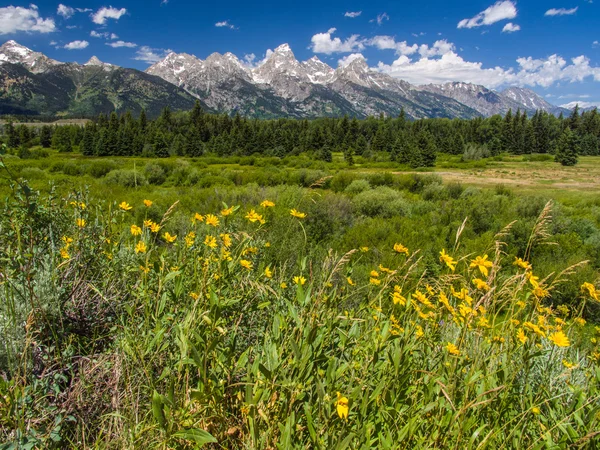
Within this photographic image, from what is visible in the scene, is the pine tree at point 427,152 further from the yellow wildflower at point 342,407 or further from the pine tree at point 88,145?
the yellow wildflower at point 342,407

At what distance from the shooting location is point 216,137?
64062mm

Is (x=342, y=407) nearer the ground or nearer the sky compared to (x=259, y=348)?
nearer the sky

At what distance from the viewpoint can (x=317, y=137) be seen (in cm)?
6631

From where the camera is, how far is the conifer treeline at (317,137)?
58.0 meters

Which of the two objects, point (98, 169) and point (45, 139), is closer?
point (98, 169)

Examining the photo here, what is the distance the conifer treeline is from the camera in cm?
5800

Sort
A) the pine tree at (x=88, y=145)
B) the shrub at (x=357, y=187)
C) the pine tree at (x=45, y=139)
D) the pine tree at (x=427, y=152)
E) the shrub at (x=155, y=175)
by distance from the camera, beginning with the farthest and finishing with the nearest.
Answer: the pine tree at (x=45, y=139), the pine tree at (x=88, y=145), the pine tree at (x=427, y=152), the shrub at (x=155, y=175), the shrub at (x=357, y=187)

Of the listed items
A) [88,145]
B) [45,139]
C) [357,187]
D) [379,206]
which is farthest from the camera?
[45,139]

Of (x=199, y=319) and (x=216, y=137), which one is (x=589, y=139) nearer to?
(x=216, y=137)

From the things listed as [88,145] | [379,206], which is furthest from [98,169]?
[88,145]

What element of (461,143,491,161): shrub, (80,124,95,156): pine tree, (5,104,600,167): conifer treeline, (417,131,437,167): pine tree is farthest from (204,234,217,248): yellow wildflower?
(80,124,95,156): pine tree

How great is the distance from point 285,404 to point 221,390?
236 mm

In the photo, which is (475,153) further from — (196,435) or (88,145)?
(196,435)

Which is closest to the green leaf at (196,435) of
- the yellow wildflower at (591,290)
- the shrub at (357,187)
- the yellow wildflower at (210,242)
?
the yellow wildflower at (210,242)
